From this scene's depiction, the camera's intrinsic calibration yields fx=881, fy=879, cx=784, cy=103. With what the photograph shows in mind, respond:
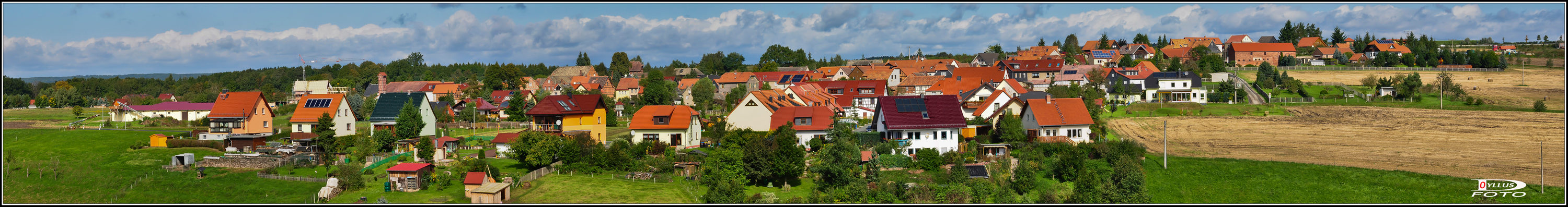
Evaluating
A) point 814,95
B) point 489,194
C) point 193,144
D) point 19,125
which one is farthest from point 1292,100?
point 19,125

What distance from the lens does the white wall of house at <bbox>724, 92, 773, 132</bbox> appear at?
163ft

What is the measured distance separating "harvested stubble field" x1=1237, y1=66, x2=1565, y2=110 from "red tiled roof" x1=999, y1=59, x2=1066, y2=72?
58.5ft

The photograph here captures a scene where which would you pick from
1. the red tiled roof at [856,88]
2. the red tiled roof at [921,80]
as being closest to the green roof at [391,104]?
the red tiled roof at [856,88]

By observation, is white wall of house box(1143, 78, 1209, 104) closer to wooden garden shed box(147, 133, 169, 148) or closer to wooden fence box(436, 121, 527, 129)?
wooden fence box(436, 121, 527, 129)

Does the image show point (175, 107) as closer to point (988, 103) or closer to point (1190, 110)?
point (988, 103)

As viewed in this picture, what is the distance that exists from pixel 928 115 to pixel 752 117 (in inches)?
424

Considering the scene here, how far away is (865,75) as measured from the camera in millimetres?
102188

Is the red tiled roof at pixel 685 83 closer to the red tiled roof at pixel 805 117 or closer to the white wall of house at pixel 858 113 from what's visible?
the white wall of house at pixel 858 113

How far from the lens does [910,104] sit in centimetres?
4553

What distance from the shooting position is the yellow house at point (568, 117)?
4919cm

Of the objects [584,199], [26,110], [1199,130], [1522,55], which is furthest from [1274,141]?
[26,110]

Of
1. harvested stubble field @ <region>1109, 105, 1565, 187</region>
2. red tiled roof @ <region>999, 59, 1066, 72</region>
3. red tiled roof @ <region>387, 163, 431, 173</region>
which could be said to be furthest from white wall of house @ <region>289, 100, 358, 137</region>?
red tiled roof @ <region>999, 59, 1066, 72</region>

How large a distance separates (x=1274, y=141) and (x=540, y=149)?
39.8 meters

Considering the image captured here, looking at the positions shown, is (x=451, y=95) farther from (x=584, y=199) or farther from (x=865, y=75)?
(x=584, y=199)
